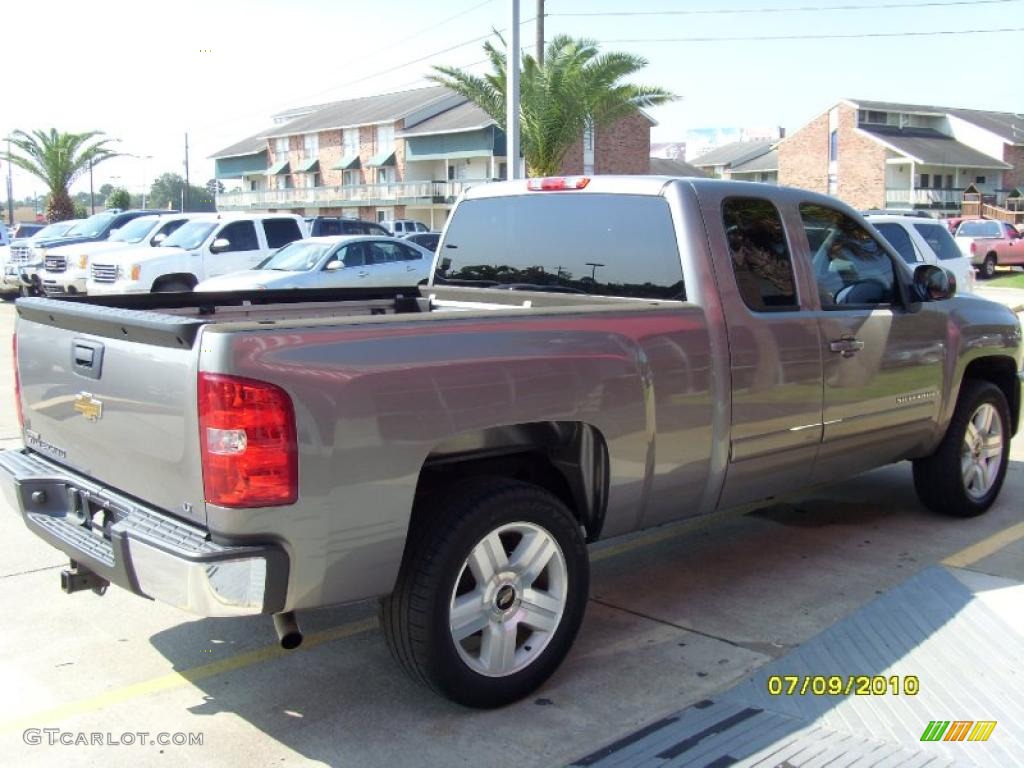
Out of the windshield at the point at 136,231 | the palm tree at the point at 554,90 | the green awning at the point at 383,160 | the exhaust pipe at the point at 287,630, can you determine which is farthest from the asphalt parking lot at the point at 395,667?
the green awning at the point at 383,160

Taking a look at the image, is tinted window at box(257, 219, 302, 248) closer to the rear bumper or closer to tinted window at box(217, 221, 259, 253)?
tinted window at box(217, 221, 259, 253)

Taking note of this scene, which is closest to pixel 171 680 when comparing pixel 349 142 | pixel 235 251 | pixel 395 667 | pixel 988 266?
pixel 395 667

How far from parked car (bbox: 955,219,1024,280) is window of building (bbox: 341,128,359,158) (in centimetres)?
3825

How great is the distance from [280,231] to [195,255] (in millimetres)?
1793

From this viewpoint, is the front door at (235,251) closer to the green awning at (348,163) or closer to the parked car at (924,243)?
the parked car at (924,243)

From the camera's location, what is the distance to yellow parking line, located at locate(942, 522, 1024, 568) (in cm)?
554

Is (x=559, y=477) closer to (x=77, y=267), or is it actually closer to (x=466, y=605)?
(x=466, y=605)

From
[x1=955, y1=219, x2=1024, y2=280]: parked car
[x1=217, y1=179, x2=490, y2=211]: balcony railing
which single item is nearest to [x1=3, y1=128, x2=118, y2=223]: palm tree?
[x1=217, y1=179, x2=490, y2=211]: balcony railing

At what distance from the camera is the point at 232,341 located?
3.07 metres

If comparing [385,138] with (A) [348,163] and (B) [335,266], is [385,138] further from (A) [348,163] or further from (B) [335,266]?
(B) [335,266]

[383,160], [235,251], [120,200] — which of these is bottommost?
[235,251]

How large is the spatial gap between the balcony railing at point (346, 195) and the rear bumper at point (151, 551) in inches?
1861

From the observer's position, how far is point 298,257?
54.4ft

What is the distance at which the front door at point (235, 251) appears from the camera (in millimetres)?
18219
